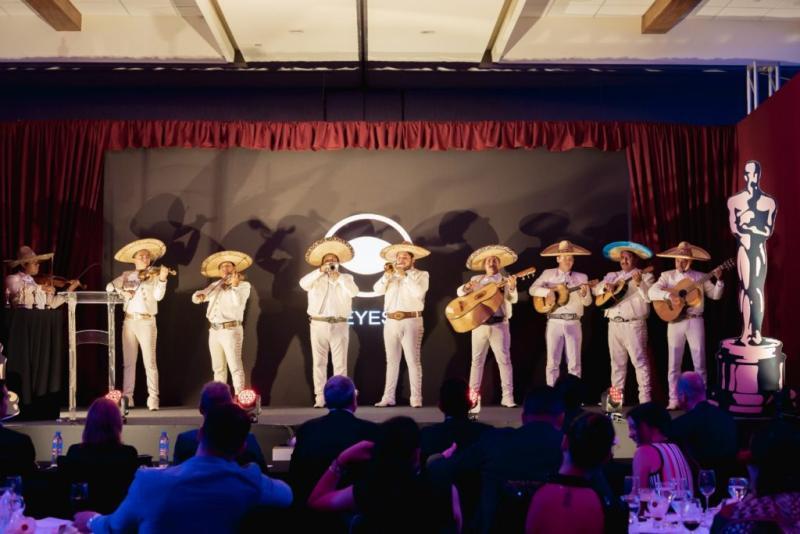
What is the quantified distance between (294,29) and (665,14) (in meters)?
3.77

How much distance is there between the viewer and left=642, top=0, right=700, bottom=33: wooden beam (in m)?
9.80

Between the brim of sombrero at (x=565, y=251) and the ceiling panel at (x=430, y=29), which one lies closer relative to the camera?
the ceiling panel at (x=430, y=29)

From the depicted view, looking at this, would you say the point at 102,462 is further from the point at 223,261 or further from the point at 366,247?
the point at 366,247

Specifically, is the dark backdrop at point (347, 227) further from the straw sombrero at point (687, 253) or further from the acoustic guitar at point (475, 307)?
the straw sombrero at point (687, 253)

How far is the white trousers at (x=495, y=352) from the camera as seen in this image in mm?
10602

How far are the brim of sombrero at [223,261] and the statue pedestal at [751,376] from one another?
16.3ft

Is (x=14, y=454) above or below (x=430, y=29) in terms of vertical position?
below

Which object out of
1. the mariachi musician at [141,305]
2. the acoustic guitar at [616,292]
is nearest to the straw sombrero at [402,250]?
the acoustic guitar at [616,292]

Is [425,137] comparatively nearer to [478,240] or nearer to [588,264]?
[478,240]

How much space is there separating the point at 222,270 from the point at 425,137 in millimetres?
2760

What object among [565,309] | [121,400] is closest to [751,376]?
[565,309]

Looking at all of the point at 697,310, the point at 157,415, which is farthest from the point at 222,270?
the point at 697,310

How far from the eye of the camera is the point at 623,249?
1071 cm

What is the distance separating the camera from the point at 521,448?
3.69 meters
